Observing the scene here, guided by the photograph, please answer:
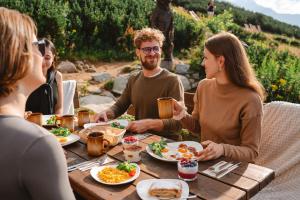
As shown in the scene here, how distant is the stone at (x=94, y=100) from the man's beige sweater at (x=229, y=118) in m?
3.88

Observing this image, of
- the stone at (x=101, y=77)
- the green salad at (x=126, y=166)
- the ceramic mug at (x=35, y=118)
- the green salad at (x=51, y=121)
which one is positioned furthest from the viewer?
the stone at (x=101, y=77)

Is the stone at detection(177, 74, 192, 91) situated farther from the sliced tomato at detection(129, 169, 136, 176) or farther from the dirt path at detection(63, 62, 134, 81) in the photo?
the sliced tomato at detection(129, 169, 136, 176)

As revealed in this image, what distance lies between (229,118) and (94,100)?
445cm

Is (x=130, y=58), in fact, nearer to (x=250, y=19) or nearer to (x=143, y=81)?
(x=143, y=81)

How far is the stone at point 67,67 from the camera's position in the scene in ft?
27.2

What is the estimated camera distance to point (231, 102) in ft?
9.27

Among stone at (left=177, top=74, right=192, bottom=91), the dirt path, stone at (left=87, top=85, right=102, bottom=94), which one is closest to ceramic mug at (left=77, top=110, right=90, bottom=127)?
stone at (left=87, top=85, right=102, bottom=94)

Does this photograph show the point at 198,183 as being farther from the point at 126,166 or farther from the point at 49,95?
the point at 49,95

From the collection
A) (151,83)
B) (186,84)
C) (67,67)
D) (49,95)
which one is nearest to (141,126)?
(151,83)

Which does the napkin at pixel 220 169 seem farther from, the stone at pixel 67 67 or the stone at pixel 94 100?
A: the stone at pixel 67 67

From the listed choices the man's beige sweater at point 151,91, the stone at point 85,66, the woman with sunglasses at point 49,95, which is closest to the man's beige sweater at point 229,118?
the man's beige sweater at point 151,91

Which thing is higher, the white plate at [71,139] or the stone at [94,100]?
the white plate at [71,139]

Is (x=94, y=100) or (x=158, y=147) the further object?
(x=94, y=100)

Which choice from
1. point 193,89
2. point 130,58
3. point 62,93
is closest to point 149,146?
point 62,93
